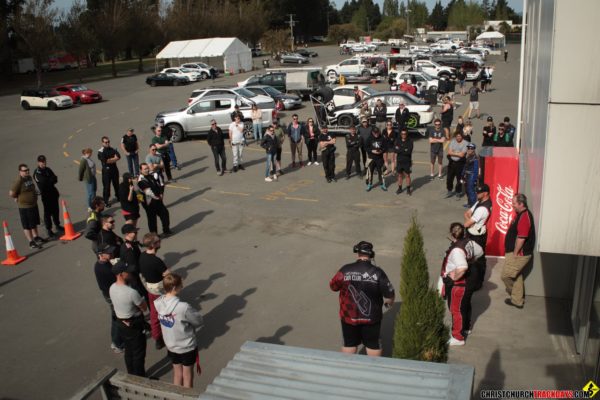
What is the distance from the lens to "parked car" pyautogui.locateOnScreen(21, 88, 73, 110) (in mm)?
34906

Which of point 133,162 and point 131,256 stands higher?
point 131,256

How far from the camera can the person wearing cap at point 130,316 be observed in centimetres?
671

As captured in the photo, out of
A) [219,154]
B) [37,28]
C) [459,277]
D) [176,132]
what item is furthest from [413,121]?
[37,28]

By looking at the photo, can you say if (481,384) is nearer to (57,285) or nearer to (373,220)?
(373,220)

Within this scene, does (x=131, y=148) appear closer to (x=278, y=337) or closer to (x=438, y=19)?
(x=278, y=337)

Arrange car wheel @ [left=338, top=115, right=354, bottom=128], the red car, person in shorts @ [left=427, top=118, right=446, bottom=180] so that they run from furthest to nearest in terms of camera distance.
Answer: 1. the red car
2. car wheel @ [left=338, top=115, right=354, bottom=128]
3. person in shorts @ [left=427, top=118, right=446, bottom=180]

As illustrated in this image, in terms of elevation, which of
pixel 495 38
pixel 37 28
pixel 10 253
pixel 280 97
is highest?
pixel 37 28

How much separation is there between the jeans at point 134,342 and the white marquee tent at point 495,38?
7751cm

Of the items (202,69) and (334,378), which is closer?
(334,378)

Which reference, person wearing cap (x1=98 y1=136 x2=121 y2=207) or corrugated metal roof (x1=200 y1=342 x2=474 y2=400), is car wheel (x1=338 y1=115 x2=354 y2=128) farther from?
corrugated metal roof (x1=200 y1=342 x2=474 y2=400)

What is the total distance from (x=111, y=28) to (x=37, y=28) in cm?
965

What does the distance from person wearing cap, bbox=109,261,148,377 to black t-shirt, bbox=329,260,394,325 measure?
242cm

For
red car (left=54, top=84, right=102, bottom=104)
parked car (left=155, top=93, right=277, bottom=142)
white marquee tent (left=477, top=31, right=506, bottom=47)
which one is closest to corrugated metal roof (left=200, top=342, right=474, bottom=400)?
parked car (left=155, top=93, right=277, bottom=142)

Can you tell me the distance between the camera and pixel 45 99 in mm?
35094
